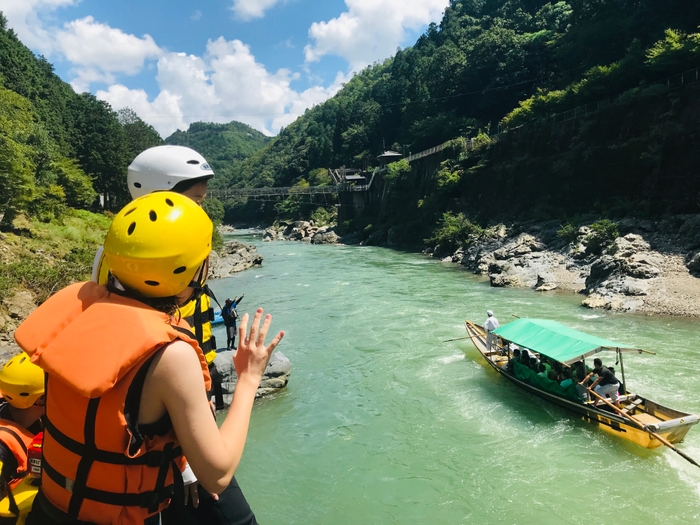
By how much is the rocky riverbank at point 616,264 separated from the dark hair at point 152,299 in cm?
1734

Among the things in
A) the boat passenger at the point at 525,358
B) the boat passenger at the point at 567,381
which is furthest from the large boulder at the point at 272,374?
the boat passenger at the point at 567,381

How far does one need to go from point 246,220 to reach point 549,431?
86.5 meters

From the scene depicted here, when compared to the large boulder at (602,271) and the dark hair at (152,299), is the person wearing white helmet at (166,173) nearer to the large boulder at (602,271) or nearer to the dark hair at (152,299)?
the dark hair at (152,299)

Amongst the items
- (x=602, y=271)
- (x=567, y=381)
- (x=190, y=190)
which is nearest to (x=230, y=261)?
(x=602, y=271)

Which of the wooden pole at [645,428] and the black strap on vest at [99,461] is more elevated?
the black strap on vest at [99,461]

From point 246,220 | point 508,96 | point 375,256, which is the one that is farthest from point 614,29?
point 246,220

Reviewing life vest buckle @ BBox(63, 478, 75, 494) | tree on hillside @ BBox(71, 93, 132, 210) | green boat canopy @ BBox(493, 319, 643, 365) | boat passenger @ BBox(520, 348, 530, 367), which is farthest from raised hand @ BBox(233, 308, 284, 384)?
tree on hillside @ BBox(71, 93, 132, 210)

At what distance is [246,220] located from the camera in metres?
90.9

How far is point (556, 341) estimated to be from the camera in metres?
9.38

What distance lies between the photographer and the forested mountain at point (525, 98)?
82.2 ft

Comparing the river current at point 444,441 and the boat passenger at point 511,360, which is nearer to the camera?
the river current at point 444,441

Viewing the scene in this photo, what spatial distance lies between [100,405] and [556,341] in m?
9.43

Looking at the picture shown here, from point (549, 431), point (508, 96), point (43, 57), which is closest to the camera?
point (549, 431)

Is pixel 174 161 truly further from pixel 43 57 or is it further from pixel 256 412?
pixel 43 57
